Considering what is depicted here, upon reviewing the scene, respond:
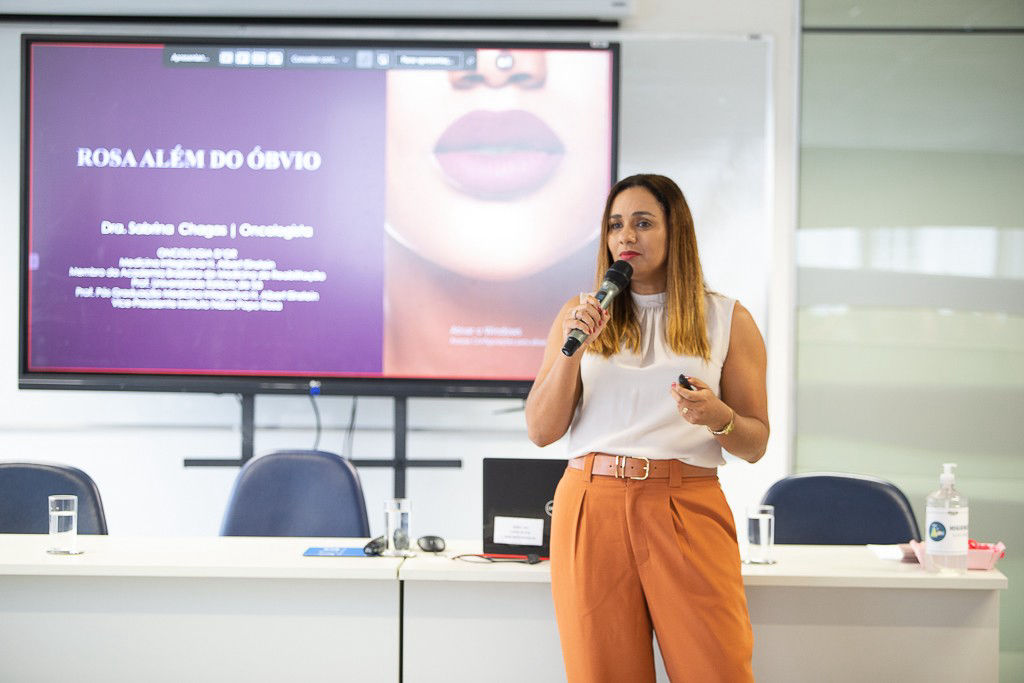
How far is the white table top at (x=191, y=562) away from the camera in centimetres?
217

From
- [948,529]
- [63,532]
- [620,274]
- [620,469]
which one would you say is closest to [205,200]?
[63,532]

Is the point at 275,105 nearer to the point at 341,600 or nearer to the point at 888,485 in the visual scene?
the point at 341,600

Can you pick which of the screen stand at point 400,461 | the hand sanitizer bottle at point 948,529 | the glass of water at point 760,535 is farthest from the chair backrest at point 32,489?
the hand sanitizer bottle at point 948,529

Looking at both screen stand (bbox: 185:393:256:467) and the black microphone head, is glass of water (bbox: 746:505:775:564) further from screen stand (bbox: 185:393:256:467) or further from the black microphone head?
screen stand (bbox: 185:393:256:467)

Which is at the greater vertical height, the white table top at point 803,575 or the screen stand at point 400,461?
the screen stand at point 400,461

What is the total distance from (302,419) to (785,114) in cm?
239

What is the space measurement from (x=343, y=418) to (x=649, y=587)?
7.84ft

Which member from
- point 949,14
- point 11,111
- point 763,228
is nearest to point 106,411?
point 11,111

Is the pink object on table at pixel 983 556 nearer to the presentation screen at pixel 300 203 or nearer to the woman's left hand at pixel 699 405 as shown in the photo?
the woman's left hand at pixel 699 405

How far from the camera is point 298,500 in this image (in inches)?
120

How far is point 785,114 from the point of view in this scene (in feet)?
13.3

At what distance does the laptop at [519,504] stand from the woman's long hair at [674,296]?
0.39 metres

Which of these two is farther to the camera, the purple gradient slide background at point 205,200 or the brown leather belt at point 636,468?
the purple gradient slide background at point 205,200

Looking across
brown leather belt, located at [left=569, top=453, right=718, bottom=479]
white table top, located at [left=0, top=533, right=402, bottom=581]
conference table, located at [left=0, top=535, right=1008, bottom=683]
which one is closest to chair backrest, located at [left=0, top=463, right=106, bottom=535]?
white table top, located at [left=0, top=533, right=402, bottom=581]
